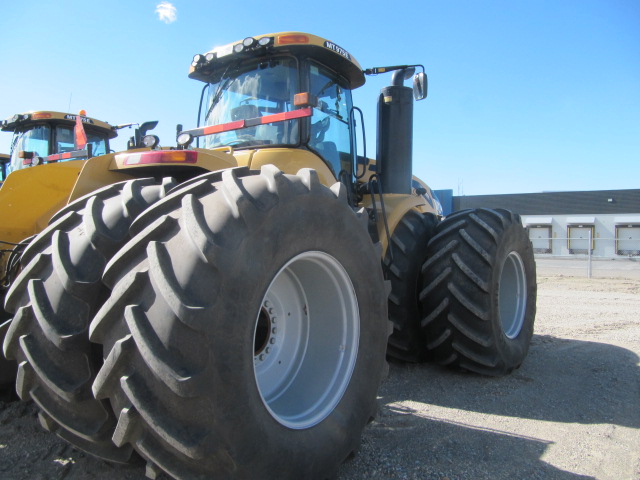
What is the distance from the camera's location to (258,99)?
3855mm

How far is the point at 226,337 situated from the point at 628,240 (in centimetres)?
3286

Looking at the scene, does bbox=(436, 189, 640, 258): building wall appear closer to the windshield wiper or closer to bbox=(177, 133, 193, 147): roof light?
the windshield wiper

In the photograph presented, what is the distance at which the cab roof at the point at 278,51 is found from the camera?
12.2 ft

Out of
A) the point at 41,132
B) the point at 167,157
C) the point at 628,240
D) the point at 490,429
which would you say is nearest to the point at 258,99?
the point at 167,157

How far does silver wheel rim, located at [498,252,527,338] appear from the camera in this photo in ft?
16.1

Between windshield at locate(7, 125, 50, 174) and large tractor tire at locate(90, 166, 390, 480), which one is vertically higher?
windshield at locate(7, 125, 50, 174)

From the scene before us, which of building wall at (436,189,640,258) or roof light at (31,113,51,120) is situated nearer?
roof light at (31,113,51,120)

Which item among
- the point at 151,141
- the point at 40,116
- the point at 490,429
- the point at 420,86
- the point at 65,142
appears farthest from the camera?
the point at 65,142

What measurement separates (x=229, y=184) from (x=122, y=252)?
1.58 feet

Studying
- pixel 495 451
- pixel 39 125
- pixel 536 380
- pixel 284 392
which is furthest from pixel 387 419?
pixel 39 125

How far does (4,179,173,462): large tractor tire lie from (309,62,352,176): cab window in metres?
2.11

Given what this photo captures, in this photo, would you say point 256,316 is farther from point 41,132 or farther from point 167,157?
point 41,132

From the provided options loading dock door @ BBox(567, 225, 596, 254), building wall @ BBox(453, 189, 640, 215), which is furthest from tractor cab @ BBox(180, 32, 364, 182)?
building wall @ BBox(453, 189, 640, 215)

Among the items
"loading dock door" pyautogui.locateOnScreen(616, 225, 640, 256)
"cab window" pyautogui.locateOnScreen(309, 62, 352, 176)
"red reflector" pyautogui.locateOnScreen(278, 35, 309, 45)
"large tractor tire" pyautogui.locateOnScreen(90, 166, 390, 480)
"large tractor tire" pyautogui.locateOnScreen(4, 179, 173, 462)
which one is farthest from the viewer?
"loading dock door" pyautogui.locateOnScreen(616, 225, 640, 256)
